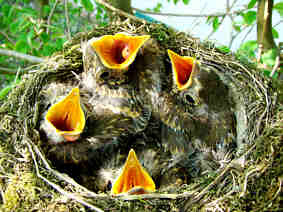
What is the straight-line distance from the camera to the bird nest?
2.66ft

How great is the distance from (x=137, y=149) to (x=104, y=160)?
133mm

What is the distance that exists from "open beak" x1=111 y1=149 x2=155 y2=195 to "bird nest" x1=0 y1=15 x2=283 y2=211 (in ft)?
0.26

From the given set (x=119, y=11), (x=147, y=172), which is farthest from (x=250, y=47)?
(x=147, y=172)

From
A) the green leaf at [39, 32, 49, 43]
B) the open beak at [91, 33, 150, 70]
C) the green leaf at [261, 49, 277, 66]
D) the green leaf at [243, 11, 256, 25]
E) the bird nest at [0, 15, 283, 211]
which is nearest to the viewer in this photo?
the bird nest at [0, 15, 283, 211]

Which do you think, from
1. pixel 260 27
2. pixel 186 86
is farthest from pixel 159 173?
pixel 260 27

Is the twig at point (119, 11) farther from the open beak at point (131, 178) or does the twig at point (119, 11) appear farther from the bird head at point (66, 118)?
the open beak at point (131, 178)

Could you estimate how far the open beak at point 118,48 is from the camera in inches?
43.1

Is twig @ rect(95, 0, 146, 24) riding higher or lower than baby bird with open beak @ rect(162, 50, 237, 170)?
higher

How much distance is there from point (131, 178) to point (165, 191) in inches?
4.7

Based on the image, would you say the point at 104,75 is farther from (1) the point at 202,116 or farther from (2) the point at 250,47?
(2) the point at 250,47

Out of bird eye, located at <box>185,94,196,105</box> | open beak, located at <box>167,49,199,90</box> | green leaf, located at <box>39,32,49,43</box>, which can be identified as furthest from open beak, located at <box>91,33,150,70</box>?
green leaf, located at <box>39,32,49,43</box>

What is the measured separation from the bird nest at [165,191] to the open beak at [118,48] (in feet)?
0.45

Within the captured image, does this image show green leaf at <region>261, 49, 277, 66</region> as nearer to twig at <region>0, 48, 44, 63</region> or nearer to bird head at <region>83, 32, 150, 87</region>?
bird head at <region>83, 32, 150, 87</region>

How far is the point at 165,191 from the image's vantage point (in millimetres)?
972
